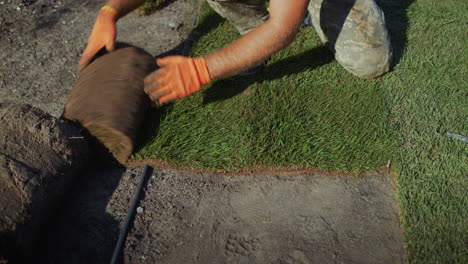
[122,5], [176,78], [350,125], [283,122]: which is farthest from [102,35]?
[350,125]

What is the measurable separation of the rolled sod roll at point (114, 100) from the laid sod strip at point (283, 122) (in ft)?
0.75

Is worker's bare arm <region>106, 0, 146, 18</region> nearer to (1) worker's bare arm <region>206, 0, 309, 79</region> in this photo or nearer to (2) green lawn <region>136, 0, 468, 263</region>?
(2) green lawn <region>136, 0, 468, 263</region>

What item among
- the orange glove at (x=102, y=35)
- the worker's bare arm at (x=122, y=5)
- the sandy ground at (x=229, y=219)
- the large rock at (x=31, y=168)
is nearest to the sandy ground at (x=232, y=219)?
the sandy ground at (x=229, y=219)

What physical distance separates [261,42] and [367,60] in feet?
4.61

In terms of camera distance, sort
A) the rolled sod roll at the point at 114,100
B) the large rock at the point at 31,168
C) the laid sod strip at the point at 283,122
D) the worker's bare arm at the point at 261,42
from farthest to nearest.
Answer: the laid sod strip at the point at 283,122 → the rolled sod roll at the point at 114,100 → the worker's bare arm at the point at 261,42 → the large rock at the point at 31,168

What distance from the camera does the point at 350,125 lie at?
3303 mm

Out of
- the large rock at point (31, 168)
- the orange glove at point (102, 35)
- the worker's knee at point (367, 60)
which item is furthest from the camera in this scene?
the worker's knee at point (367, 60)

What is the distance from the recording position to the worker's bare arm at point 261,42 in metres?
2.63

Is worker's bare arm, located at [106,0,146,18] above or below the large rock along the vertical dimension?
above

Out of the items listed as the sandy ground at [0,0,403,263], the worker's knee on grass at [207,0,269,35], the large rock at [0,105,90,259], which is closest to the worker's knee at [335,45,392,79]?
the worker's knee on grass at [207,0,269,35]

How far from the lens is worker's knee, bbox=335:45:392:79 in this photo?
366 cm

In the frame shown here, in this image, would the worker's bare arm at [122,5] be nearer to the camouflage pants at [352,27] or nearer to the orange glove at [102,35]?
the orange glove at [102,35]

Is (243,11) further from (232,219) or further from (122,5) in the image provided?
(232,219)

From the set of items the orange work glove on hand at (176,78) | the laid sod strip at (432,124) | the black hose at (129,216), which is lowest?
the laid sod strip at (432,124)
